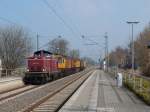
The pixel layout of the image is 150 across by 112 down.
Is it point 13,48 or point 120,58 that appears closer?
point 13,48

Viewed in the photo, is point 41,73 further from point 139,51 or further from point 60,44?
point 60,44

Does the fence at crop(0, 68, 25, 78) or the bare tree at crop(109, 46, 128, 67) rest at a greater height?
the bare tree at crop(109, 46, 128, 67)

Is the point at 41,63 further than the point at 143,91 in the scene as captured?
Yes

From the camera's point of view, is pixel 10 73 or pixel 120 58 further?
pixel 120 58

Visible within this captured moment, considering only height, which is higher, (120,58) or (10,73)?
(120,58)

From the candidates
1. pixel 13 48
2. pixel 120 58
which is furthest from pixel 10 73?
pixel 120 58

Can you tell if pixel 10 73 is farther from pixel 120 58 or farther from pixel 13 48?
pixel 120 58

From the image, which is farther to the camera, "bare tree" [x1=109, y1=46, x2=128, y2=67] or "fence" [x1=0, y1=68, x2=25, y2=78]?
"bare tree" [x1=109, y1=46, x2=128, y2=67]

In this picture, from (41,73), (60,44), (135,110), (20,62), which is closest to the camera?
(135,110)

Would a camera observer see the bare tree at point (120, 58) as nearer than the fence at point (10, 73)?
No

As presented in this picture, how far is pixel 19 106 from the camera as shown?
66.5ft

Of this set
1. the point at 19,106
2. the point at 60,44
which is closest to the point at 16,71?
the point at 19,106

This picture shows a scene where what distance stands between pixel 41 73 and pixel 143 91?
19287 mm

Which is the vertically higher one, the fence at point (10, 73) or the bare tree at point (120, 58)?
the bare tree at point (120, 58)
